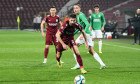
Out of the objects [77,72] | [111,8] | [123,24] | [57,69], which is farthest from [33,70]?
[111,8]

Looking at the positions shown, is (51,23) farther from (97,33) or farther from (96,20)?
(97,33)

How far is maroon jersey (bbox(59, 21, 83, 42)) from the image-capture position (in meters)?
8.70

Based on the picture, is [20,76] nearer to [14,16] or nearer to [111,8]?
[111,8]

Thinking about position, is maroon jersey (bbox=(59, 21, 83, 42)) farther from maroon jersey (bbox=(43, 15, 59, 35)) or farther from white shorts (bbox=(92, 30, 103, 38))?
white shorts (bbox=(92, 30, 103, 38))

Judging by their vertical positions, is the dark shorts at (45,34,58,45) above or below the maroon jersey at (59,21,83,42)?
below

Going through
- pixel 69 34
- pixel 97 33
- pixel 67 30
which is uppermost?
pixel 67 30

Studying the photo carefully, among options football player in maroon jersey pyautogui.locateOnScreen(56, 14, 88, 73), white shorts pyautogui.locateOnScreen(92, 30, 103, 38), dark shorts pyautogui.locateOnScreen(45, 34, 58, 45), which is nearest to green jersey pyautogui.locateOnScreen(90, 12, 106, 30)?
white shorts pyautogui.locateOnScreen(92, 30, 103, 38)

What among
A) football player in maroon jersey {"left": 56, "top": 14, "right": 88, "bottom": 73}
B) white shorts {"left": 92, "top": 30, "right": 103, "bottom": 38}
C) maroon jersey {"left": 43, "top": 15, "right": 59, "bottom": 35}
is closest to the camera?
football player in maroon jersey {"left": 56, "top": 14, "right": 88, "bottom": 73}

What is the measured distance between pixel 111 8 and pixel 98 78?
37.5 metres

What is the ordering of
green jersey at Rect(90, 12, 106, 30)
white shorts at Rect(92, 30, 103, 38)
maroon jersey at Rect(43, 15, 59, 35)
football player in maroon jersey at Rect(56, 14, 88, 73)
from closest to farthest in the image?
1. football player in maroon jersey at Rect(56, 14, 88, 73)
2. maroon jersey at Rect(43, 15, 59, 35)
3. green jersey at Rect(90, 12, 106, 30)
4. white shorts at Rect(92, 30, 103, 38)

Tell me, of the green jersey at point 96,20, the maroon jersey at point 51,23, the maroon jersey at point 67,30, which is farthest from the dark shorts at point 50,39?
the green jersey at point 96,20

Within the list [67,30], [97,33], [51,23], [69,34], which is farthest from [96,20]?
[67,30]

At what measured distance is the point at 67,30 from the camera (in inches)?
352

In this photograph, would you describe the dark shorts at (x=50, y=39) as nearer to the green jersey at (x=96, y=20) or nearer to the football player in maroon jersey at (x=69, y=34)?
the football player in maroon jersey at (x=69, y=34)
